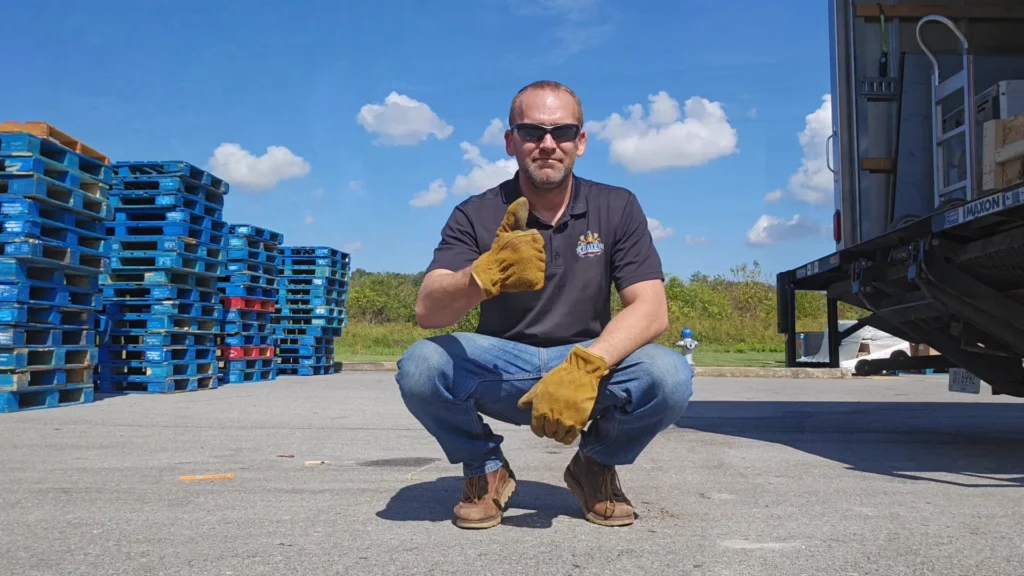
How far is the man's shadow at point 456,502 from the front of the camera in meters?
3.34

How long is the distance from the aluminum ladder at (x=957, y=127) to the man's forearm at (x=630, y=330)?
3252mm

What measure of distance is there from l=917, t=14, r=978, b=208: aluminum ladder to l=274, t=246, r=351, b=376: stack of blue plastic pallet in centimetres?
1227

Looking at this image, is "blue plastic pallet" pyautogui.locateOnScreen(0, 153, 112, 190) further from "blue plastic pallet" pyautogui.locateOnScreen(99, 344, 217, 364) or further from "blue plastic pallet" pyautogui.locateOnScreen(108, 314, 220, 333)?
"blue plastic pallet" pyautogui.locateOnScreen(99, 344, 217, 364)

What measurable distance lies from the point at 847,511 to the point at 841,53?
4.06m

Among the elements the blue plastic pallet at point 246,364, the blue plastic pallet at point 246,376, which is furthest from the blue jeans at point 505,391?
the blue plastic pallet at point 246,364

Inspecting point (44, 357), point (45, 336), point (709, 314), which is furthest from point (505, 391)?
point (709, 314)

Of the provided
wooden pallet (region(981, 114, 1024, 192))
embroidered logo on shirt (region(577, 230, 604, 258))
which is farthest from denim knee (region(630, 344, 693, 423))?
wooden pallet (region(981, 114, 1024, 192))

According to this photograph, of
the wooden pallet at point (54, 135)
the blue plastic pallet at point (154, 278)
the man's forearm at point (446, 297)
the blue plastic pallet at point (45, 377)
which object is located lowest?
the blue plastic pallet at point (45, 377)

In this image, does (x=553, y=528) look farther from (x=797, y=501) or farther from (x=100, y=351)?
(x=100, y=351)

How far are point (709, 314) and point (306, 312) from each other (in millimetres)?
24922

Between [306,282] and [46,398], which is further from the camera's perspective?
[306,282]

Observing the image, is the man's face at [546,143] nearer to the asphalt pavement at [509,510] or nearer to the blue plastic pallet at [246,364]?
the asphalt pavement at [509,510]

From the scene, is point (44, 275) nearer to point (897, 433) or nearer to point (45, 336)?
point (45, 336)

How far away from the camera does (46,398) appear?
8594 millimetres
